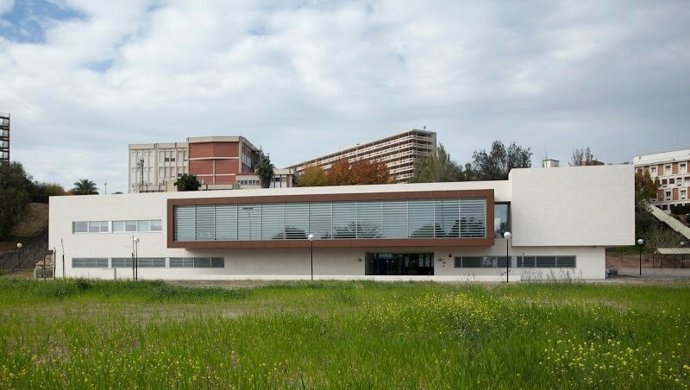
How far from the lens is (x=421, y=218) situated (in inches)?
1719

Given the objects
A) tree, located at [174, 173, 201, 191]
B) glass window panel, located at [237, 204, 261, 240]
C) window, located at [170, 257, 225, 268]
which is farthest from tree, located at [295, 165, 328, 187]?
glass window panel, located at [237, 204, 261, 240]

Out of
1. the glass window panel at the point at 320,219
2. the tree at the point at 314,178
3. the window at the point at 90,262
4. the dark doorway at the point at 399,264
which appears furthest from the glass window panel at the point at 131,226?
the tree at the point at 314,178

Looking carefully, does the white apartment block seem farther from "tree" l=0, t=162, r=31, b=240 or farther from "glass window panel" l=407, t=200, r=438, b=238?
"glass window panel" l=407, t=200, r=438, b=238

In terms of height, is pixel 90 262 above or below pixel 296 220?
below

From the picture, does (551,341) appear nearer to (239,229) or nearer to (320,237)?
(320,237)

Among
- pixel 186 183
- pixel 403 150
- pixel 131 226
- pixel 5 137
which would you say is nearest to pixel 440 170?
pixel 186 183

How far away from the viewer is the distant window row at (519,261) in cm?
4316

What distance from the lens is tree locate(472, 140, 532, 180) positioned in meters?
78.5

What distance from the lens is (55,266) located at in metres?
52.2

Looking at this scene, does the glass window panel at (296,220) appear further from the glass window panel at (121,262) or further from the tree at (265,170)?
the tree at (265,170)

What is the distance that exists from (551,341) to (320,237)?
3424 centimetres

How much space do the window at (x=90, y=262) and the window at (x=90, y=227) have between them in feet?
7.52

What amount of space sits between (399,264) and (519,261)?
864 cm

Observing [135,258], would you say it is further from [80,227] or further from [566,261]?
[566,261]
